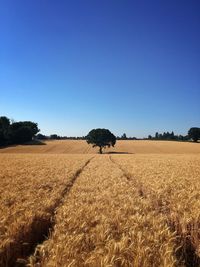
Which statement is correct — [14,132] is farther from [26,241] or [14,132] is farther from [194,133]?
[26,241]

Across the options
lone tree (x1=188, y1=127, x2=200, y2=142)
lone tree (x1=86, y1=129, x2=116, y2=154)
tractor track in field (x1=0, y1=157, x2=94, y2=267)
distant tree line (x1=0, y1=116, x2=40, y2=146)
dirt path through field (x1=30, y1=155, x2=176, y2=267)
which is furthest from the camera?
lone tree (x1=188, y1=127, x2=200, y2=142)

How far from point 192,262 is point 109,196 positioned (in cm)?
617

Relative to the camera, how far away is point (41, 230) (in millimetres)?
8000

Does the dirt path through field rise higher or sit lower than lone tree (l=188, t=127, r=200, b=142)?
lower

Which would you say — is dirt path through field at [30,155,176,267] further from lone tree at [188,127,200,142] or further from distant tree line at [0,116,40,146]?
lone tree at [188,127,200,142]

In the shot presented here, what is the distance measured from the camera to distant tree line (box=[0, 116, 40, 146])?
111 metres

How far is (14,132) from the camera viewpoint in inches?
4473

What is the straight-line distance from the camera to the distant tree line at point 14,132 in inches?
4354

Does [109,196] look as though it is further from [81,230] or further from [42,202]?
[81,230]

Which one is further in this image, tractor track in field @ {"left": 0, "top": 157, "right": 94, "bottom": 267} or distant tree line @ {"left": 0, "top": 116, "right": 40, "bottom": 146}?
distant tree line @ {"left": 0, "top": 116, "right": 40, "bottom": 146}

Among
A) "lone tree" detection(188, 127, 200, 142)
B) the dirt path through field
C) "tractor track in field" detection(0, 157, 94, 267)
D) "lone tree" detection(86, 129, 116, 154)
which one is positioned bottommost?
"tractor track in field" detection(0, 157, 94, 267)

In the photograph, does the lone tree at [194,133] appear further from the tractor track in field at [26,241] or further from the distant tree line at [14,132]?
the tractor track in field at [26,241]

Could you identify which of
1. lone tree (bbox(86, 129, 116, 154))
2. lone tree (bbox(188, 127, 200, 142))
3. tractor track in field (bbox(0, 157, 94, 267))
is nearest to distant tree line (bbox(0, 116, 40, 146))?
lone tree (bbox(86, 129, 116, 154))

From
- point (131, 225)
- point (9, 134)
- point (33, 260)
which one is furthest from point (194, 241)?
point (9, 134)
